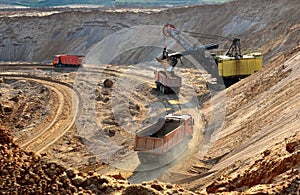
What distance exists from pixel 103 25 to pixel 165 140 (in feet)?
146

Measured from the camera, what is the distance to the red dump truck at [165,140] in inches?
754

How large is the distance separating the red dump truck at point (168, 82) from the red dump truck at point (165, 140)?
36.7 ft

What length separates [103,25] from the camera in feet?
202

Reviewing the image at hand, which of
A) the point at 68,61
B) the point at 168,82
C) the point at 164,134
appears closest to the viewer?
the point at 164,134

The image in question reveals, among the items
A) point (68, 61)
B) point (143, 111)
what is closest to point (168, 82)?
point (143, 111)

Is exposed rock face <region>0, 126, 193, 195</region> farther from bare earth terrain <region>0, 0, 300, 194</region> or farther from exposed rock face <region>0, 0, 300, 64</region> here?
exposed rock face <region>0, 0, 300, 64</region>

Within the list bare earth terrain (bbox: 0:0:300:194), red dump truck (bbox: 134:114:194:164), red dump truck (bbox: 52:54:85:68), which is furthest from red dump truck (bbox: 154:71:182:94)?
red dump truck (bbox: 52:54:85:68)

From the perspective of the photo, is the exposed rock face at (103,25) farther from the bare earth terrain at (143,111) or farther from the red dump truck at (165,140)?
the red dump truck at (165,140)

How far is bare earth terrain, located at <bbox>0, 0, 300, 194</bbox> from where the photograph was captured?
9.92 m

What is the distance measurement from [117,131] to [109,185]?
1667 centimetres

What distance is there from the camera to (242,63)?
110 feet

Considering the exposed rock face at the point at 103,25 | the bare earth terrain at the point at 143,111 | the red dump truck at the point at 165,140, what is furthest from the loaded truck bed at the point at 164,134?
the exposed rock face at the point at 103,25

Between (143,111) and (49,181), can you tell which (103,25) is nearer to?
(143,111)

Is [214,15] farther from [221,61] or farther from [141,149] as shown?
[141,149]
